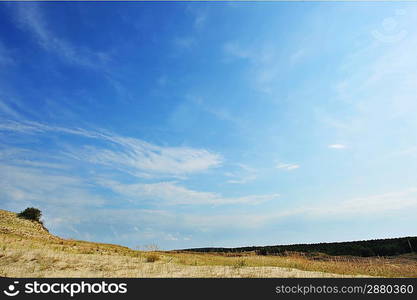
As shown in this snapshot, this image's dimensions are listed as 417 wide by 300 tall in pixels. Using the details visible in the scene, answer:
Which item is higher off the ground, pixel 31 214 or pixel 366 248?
pixel 31 214

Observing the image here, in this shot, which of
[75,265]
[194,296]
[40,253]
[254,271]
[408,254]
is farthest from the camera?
[408,254]

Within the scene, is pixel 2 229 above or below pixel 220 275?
above

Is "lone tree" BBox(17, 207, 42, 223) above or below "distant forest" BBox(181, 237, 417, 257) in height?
above

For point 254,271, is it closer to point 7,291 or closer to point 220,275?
point 220,275

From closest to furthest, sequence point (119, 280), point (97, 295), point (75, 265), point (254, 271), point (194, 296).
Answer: point (194, 296) < point (97, 295) < point (119, 280) < point (254, 271) < point (75, 265)

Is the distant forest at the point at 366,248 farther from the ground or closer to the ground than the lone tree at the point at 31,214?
closer to the ground

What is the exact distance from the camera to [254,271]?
17.6 m

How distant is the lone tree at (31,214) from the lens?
A: 177ft

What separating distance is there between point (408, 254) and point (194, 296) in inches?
2012

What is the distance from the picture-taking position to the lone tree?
54.0 metres

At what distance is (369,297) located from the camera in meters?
12.1

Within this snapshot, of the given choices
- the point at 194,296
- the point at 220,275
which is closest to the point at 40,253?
the point at 220,275

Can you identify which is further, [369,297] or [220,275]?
[220,275]

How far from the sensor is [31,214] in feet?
180
